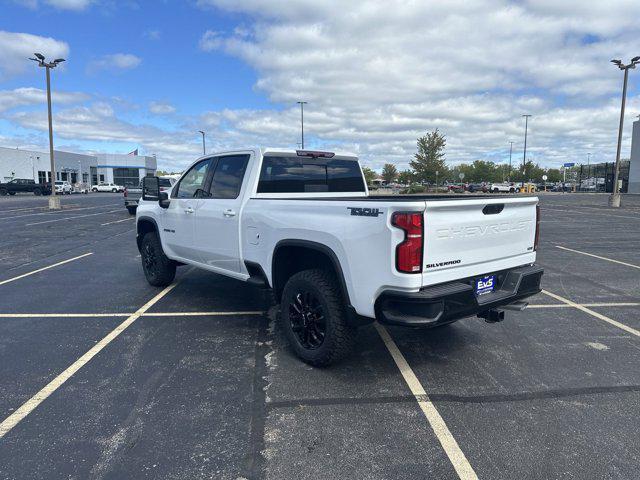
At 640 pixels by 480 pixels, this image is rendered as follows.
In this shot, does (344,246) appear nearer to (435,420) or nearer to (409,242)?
(409,242)

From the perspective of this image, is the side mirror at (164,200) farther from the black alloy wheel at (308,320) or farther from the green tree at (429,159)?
the green tree at (429,159)

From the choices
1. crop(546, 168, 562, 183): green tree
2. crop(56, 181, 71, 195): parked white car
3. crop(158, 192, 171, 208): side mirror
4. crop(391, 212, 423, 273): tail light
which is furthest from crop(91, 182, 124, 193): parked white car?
crop(546, 168, 562, 183): green tree

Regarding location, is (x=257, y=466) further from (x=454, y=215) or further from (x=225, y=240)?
(x=225, y=240)

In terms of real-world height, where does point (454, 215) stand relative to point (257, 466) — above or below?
above

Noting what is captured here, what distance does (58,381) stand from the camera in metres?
3.79

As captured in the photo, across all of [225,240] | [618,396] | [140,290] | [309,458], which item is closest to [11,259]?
[140,290]

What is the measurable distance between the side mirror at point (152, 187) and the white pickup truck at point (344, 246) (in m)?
0.63

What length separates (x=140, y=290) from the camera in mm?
6980

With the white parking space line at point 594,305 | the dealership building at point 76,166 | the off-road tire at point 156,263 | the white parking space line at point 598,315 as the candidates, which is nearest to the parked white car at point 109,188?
the dealership building at point 76,166

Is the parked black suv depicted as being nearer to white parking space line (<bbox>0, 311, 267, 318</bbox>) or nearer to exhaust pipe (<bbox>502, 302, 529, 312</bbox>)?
white parking space line (<bbox>0, 311, 267, 318</bbox>)

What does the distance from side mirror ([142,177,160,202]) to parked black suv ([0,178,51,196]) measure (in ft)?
168

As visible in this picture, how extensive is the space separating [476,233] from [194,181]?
3764 mm

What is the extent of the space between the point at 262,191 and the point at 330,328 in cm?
189

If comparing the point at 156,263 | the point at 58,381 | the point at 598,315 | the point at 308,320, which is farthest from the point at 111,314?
the point at 598,315
